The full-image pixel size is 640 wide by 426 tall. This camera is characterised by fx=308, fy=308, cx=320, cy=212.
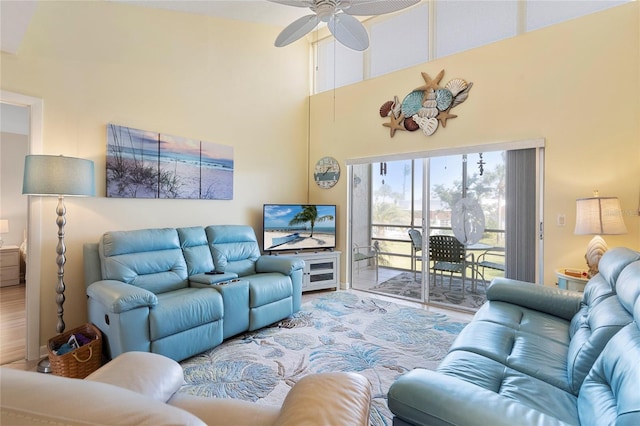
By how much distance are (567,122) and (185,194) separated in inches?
164

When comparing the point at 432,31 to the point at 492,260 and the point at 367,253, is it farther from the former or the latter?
the point at 367,253

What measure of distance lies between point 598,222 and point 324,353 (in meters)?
2.57

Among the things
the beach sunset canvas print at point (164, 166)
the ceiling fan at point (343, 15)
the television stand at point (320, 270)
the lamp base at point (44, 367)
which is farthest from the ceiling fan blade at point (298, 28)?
the lamp base at point (44, 367)

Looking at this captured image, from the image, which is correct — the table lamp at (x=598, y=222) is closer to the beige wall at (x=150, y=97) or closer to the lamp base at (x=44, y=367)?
the beige wall at (x=150, y=97)

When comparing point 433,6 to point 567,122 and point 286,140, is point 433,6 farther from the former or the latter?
point 286,140

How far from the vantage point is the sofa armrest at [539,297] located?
2152 millimetres

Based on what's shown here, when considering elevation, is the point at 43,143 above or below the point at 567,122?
below

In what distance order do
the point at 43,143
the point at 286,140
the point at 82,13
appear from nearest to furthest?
the point at 43,143 < the point at 82,13 < the point at 286,140

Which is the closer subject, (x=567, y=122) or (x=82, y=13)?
(x=82, y=13)

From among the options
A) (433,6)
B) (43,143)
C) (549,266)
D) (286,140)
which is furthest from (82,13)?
(549,266)

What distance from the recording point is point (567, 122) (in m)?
3.09

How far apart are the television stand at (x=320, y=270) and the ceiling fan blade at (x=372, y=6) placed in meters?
3.02

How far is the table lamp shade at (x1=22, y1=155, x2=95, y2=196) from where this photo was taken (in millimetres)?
2287

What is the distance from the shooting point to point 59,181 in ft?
7.66
